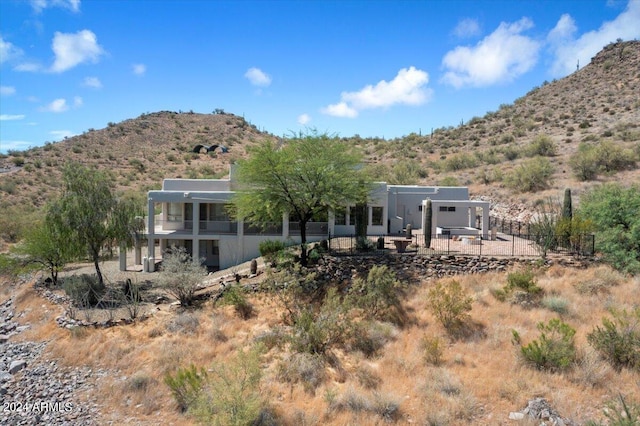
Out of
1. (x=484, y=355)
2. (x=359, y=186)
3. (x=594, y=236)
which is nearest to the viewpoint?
(x=484, y=355)

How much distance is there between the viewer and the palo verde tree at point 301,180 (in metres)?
21.6

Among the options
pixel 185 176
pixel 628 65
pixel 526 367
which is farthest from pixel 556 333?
pixel 628 65

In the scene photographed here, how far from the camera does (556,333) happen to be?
50.1ft

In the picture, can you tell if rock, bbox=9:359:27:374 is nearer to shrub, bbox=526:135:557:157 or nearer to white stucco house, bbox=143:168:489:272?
white stucco house, bbox=143:168:489:272

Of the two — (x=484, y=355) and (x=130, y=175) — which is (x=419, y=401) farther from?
(x=130, y=175)

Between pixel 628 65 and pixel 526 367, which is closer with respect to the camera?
pixel 526 367

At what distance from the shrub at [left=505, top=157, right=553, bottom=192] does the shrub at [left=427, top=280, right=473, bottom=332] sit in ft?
83.1

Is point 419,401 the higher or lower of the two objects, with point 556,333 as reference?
lower

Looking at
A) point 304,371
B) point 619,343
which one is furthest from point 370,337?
point 619,343

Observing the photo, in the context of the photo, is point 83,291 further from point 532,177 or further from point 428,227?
point 532,177

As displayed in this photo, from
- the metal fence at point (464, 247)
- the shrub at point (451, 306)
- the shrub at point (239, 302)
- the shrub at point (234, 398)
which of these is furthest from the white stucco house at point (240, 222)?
the shrub at point (234, 398)

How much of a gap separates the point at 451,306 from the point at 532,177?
2656cm

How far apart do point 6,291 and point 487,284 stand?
2700 centimetres

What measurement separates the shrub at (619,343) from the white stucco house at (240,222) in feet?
39.2
